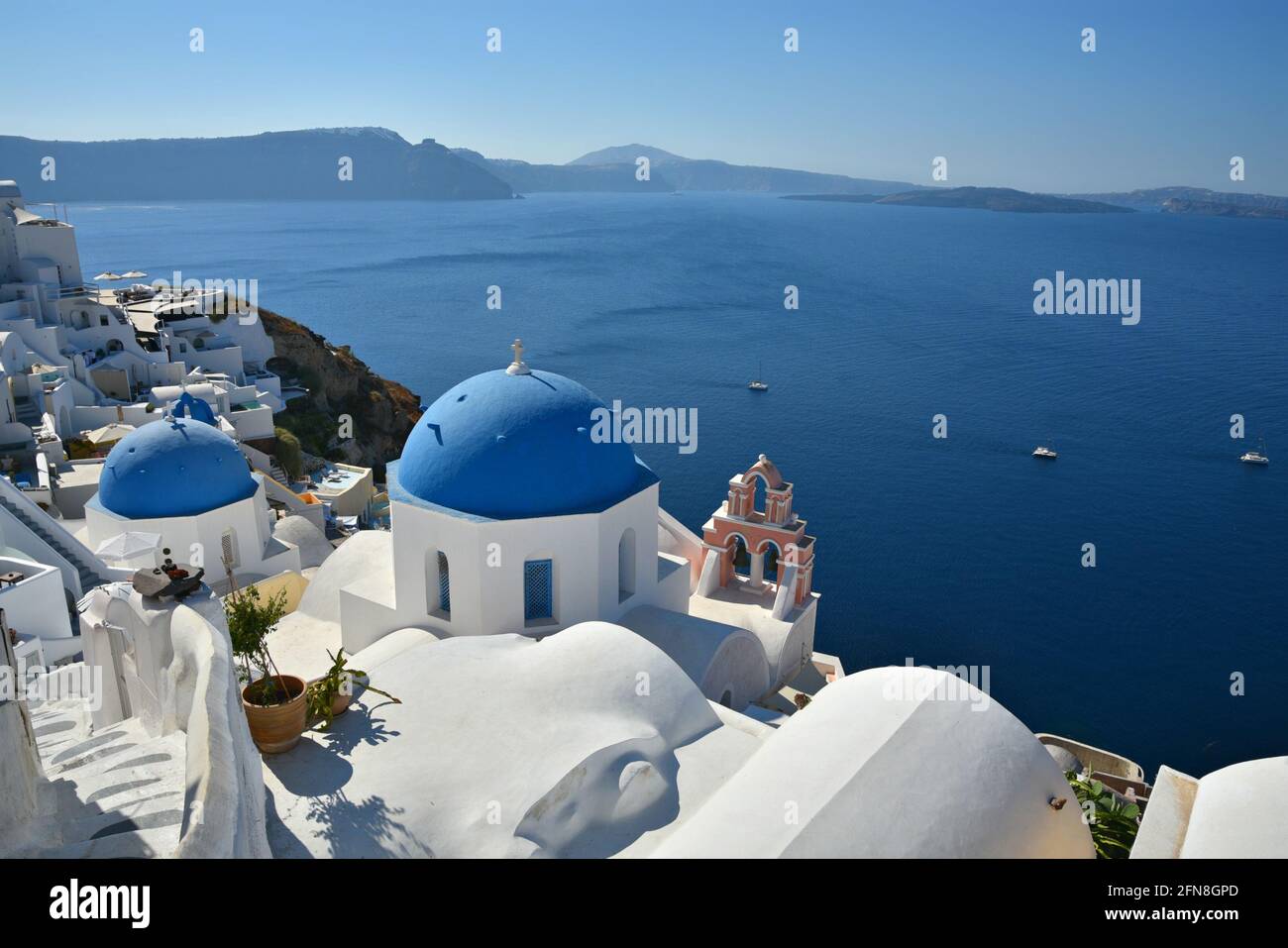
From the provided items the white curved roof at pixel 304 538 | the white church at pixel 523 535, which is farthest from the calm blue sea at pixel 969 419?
the white church at pixel 523 535

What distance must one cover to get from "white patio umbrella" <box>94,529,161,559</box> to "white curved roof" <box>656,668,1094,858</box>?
13.4 metres

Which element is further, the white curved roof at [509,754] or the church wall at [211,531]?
the church wall at [211,531]

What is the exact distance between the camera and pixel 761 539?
62.5 ft

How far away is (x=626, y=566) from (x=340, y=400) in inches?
1478

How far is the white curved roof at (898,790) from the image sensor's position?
7.61 metres

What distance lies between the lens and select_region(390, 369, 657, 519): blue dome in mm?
13297

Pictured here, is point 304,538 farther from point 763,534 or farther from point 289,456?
point 289,456

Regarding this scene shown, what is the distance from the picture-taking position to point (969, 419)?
54.4 m

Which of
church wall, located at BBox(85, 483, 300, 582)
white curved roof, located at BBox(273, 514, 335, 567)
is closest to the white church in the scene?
church wall, located at BBox(85, 483, 300, 582)

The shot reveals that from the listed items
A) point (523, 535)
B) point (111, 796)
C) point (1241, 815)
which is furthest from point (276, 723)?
point (1241, 815)

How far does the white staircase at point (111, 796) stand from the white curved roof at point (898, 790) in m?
4.17

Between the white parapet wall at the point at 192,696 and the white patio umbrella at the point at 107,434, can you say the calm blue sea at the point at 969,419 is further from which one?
the white parapet wall at the point at 192,696
